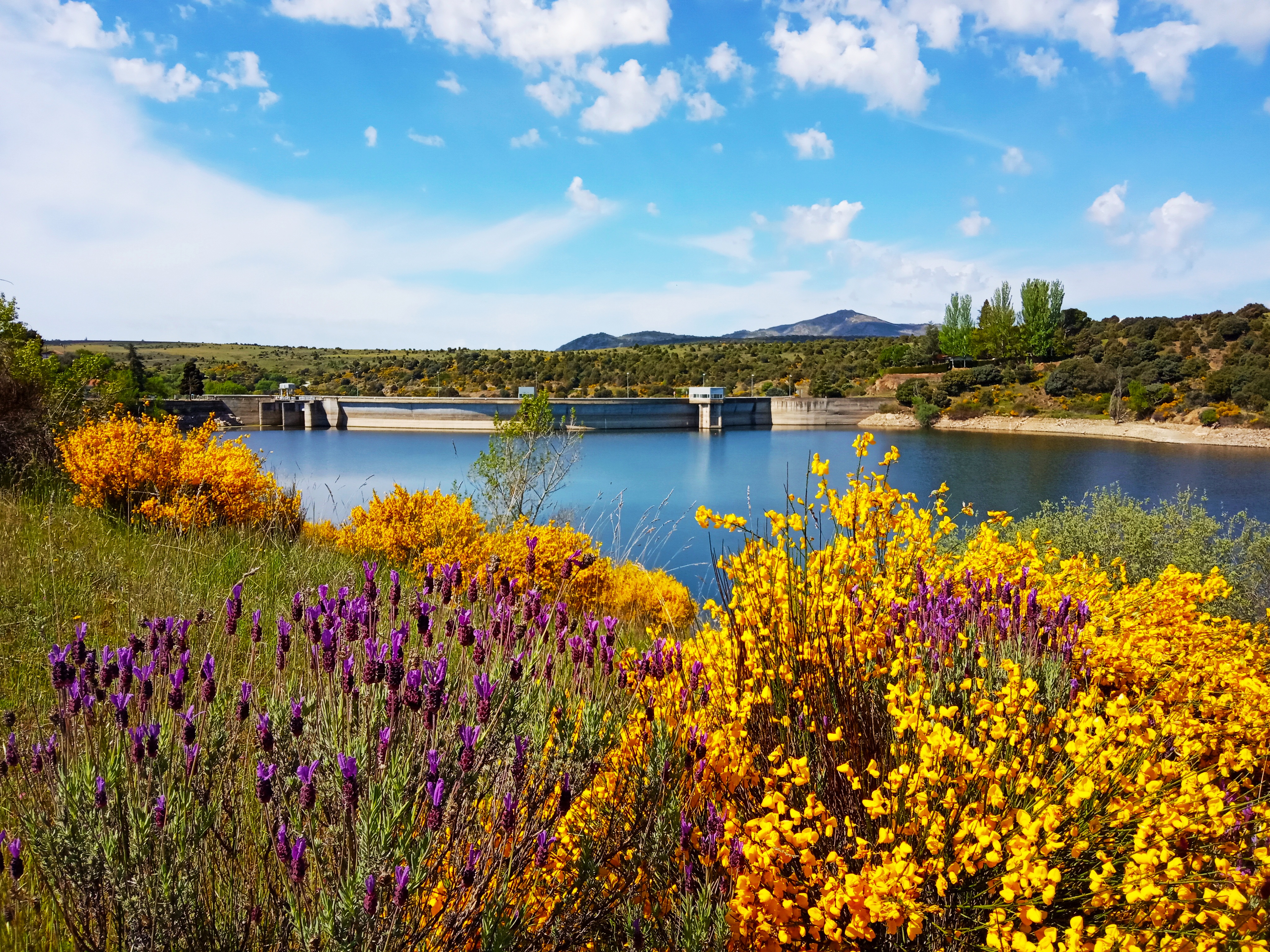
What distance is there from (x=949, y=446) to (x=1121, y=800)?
47709mm

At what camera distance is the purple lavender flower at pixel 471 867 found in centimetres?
139

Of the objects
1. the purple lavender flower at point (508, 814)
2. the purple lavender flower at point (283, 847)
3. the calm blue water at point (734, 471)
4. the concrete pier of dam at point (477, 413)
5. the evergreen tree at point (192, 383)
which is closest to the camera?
the purple lavender flower at point (283, 847)

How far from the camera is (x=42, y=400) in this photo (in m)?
10.9

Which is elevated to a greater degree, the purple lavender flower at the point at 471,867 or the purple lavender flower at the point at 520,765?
the purple lavender flower at the point at 520,765

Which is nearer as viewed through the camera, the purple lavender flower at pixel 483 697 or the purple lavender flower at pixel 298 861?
the purple lavender flower at pixel 298 861

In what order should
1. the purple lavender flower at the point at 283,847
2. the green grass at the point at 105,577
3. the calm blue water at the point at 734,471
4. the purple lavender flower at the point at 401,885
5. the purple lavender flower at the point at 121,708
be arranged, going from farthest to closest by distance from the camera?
the calm blue water at the point at 734,471
the green grass at the point at 105,577
the purple lavender flower at the point at 121,708
the purple lavender flower at the point at 283,847
the purple lavender flower at the point at 401,885

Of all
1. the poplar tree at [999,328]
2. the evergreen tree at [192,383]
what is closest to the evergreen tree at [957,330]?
the poplar tree at [999,328]

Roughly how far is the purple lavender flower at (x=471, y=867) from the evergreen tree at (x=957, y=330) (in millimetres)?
87609

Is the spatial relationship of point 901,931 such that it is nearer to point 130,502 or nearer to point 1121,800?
point 1121,800

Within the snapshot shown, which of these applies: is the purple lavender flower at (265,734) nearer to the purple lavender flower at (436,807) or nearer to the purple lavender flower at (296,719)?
the purple lavender flower at (296,719)

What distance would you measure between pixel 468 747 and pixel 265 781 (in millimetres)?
359

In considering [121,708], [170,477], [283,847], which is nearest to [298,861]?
[283,847]

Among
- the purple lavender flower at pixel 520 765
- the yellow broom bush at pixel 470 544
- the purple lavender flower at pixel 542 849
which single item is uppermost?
the purple lavender flower at pixel 520 765

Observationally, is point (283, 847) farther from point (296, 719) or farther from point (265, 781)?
point (296, 719)
